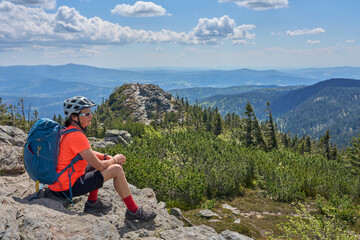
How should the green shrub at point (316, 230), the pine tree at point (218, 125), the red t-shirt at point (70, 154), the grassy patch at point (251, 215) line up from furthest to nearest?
1. the pine tree at point (218, 125)
2. the grassy patch at point (251, 215)
3. the green shrub at point (316, 230)
4. the red t-shirt at point (70, 154)

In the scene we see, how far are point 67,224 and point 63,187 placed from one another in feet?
3.50

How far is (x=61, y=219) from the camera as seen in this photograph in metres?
4.53

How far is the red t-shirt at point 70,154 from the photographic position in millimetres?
4859

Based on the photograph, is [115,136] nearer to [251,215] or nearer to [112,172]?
[251,215]

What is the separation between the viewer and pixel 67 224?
445cm

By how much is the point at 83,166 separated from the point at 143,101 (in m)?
114

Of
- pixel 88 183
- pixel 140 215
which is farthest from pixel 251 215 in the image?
pixel 88 183

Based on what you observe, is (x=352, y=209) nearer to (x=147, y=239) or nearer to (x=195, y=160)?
(x=195, y=160)

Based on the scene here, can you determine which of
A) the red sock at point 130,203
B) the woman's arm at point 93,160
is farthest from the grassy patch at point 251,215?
the woman's arm at point 93,160

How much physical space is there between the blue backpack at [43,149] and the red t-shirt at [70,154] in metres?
0.09

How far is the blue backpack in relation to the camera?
4.87 meters

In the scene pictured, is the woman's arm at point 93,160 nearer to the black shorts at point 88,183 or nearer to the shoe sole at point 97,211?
the black shorts at point 88,183

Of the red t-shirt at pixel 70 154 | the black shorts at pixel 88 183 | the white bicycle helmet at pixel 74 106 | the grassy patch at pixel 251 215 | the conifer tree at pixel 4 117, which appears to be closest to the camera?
the red t-shirt at pixel 70 154

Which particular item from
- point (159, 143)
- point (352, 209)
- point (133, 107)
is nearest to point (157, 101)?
point (133, 107)
